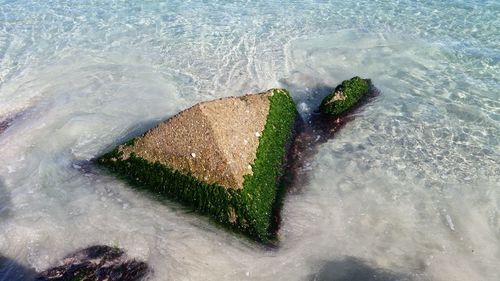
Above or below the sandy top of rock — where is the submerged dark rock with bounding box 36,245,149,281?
below

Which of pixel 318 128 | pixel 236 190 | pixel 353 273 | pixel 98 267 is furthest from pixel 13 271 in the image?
pixel 318 128

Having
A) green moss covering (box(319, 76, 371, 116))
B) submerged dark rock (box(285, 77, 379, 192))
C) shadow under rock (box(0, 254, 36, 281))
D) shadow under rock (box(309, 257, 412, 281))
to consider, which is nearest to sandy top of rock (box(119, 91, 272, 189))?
submerged dark rock (box(285, 77, 379, 192))

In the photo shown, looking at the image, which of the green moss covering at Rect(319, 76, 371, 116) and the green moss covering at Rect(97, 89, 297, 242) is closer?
the green moss covering at Rect(97, 89, 297, 242)

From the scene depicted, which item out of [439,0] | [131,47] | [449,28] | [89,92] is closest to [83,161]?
[89,92]

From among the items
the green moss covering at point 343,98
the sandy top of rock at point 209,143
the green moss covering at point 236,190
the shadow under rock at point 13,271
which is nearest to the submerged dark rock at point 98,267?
the shadow under rock at point 13,271

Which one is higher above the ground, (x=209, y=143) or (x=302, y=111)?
(x=209, y=143)

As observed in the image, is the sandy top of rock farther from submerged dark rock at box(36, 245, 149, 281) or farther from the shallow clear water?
submerged dark rock at box(36, 245, 149, 281)

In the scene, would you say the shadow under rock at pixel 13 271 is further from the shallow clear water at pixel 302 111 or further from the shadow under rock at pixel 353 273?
the shadow under rock at pixel 353 273

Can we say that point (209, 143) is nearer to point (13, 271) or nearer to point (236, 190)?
point (236, 190)
